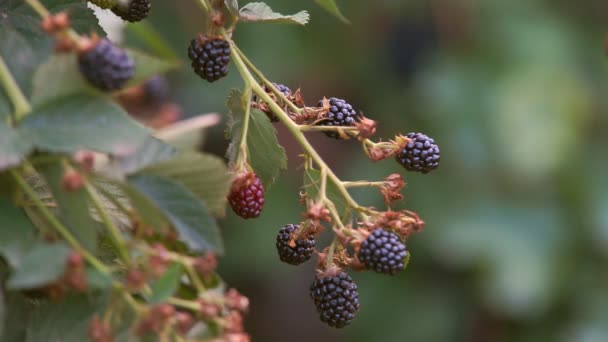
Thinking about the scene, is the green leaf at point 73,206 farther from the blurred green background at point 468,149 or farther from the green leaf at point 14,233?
the blurred green background at point 468,149

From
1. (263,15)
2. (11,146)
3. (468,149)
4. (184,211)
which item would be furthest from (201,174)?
(468,149)

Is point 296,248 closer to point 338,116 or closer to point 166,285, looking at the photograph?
point 338,116

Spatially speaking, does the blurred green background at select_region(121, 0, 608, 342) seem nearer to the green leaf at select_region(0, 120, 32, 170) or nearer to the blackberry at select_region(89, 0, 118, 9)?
the blackberry at select_region(89, 0, 118, 9)

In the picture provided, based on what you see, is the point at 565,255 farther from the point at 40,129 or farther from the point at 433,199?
the point at 40,129

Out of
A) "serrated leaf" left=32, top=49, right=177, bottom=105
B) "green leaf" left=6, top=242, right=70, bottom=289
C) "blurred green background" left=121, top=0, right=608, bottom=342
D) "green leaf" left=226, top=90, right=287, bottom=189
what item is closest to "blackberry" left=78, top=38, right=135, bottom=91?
"serrated leaf" left=32, top=49, right=177, bottom=105

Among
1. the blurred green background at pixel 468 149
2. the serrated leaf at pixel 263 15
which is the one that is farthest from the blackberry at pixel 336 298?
the blurred green background at pixel 468 149

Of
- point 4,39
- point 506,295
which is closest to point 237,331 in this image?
point 4,39
